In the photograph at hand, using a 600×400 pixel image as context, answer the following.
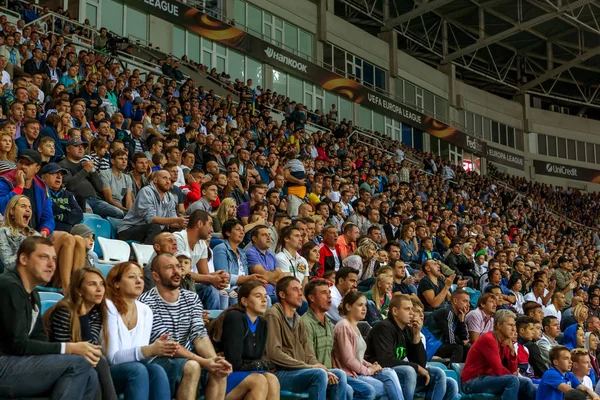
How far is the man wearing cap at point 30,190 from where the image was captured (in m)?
6.50

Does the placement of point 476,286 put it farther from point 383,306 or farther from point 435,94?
point 435,94

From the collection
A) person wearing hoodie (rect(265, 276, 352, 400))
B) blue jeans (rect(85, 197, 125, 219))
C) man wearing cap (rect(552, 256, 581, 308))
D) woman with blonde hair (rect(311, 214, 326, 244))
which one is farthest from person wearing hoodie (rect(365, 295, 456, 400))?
man wearing cap (rect(552, 256, 581, 308))

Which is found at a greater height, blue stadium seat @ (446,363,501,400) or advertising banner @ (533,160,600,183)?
advertising banner @ (533,160,600,183)

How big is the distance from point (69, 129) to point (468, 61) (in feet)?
94.3

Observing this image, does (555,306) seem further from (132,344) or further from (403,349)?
(132,344)

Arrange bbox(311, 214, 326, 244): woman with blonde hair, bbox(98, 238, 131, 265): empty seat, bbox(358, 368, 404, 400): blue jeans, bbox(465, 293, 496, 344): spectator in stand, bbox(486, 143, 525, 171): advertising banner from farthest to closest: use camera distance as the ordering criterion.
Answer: bbox(486, 143, 525, 171): advertising banner → bbox(311, 214, 326, 244): woman with blonde hair → bbox(465, 293, 496, 344): spectator in stand → bbox(98, 238, 131, 265): empty seat → bbox(358, 368, 404, 400): blue jeans

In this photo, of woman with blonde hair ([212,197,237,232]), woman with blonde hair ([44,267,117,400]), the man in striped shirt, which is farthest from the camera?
woman with blonde hair ([212,197,237,232])

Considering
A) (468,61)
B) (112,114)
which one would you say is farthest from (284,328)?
(468,61)

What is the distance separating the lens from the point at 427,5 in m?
27.5

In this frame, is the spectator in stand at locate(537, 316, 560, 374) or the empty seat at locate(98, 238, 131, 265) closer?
the empty seat at locate(98, 238, 131, 265)

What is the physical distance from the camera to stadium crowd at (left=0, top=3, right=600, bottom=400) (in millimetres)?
4590

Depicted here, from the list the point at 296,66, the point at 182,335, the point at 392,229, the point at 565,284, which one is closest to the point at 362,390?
the point at 182,335

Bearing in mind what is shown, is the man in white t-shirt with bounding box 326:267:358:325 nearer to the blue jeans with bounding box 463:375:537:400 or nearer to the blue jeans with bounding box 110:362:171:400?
the blue jeans with bounding box 463:375:537:400

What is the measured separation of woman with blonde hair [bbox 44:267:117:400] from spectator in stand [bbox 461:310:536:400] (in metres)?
3.84
